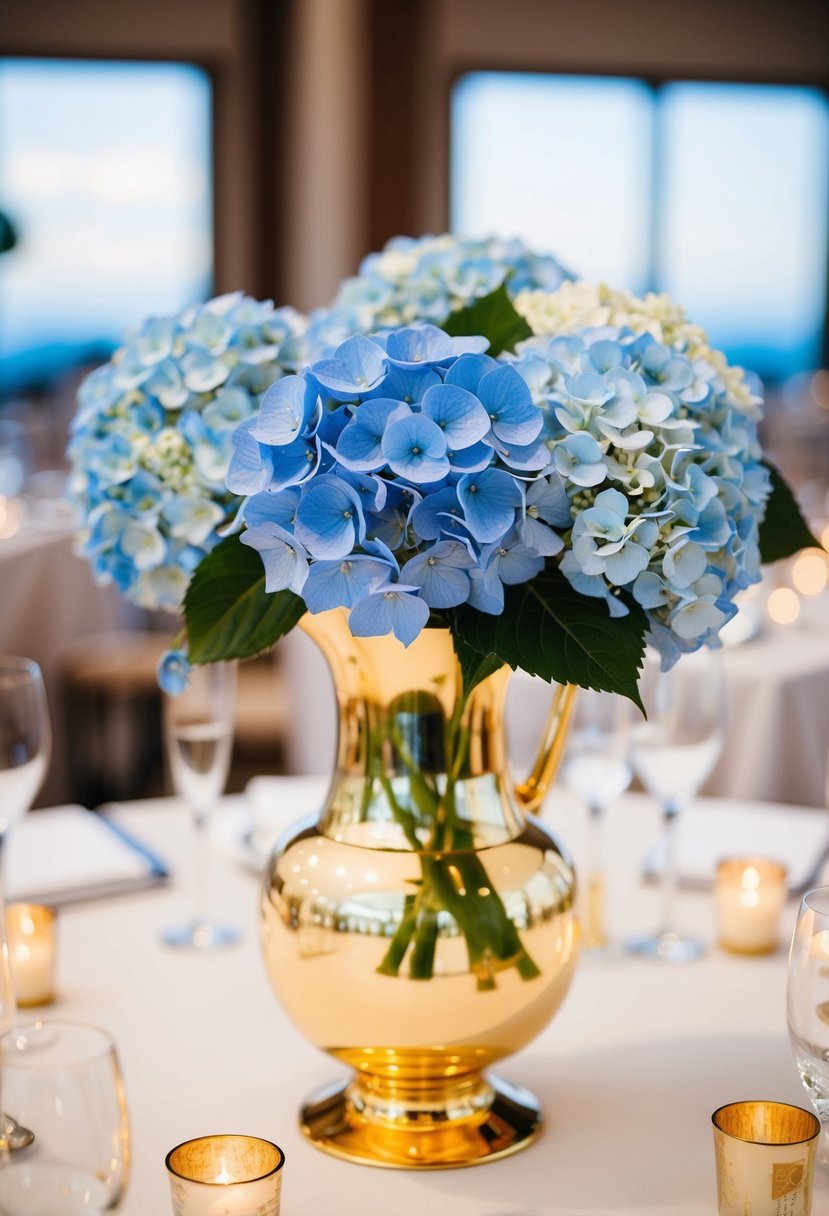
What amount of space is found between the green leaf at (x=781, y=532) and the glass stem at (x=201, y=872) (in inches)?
19.9

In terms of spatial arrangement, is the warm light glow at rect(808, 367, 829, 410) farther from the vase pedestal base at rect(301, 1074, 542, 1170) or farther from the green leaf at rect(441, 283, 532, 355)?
the vase pedestal base at rect(301, 1074, 542, 1170)

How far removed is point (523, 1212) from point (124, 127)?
7.08 m

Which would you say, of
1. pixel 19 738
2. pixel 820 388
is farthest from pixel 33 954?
pixel 820 388

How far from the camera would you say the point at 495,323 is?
91 centimetres

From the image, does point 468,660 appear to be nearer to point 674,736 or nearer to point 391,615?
point 391,615

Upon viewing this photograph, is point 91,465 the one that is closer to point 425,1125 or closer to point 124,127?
point 425,1125

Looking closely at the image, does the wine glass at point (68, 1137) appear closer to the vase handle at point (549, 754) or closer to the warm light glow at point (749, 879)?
the vase handle at point (549, 754)

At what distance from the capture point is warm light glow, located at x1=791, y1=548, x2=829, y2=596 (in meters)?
2.80

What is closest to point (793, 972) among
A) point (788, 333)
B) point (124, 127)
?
point (124, 127)

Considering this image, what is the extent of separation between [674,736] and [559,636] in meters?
0.43

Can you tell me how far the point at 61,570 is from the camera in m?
3.37

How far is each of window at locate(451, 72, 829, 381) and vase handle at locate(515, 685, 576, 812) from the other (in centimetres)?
675

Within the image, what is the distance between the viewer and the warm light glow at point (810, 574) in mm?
2805

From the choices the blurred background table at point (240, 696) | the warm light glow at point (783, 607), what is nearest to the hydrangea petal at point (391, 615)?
the blurred background table at point (240, 696)
